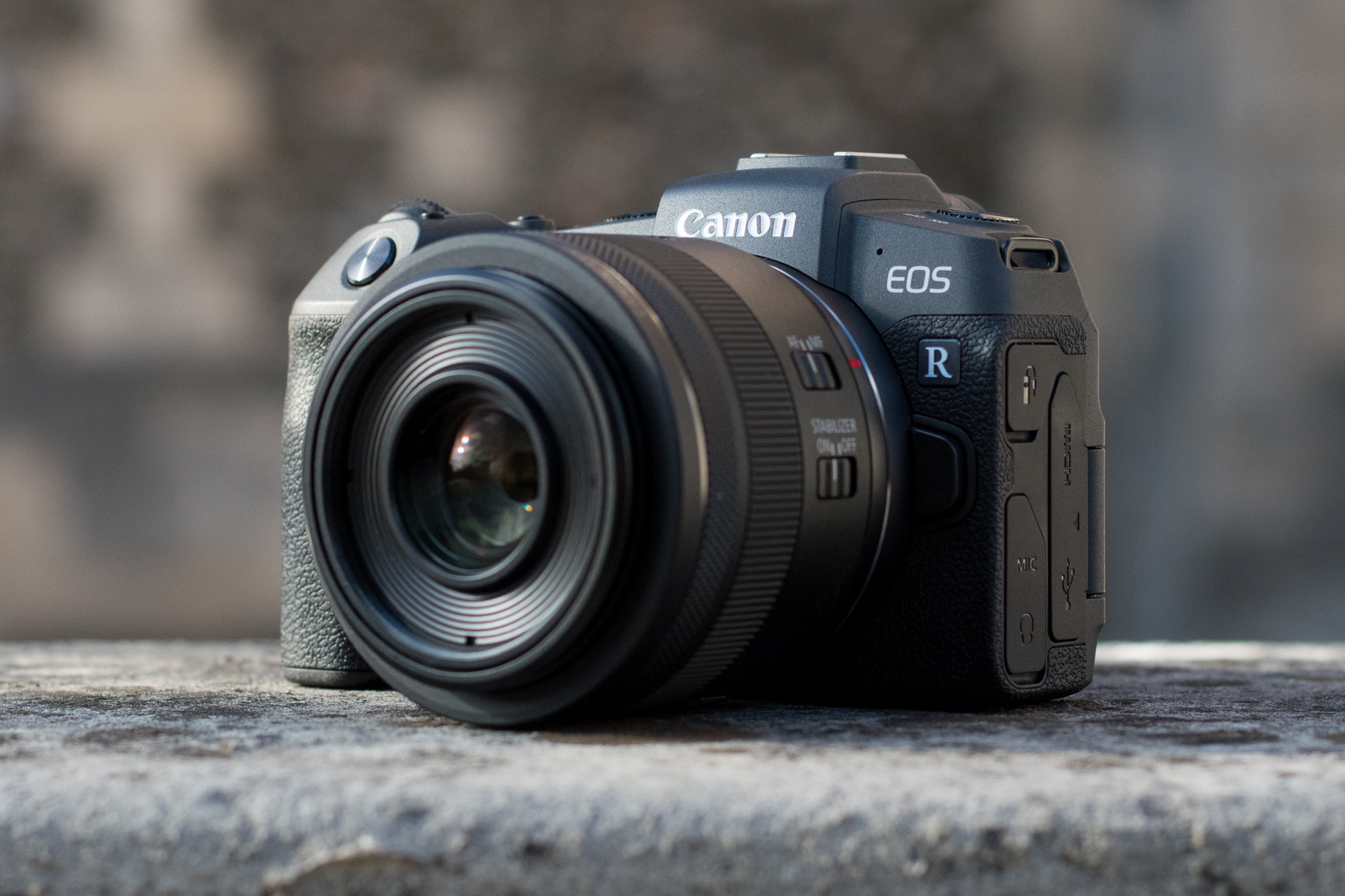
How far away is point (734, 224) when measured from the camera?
80 centimetres

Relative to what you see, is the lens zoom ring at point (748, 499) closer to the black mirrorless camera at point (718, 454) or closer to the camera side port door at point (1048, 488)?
the black mirrorless camera at point (718, 454)

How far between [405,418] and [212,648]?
1.66 ft

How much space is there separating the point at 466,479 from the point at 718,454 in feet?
0.39

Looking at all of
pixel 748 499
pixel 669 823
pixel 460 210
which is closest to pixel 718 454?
pixel 748 499

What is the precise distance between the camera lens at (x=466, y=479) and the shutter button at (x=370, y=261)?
0.51ft

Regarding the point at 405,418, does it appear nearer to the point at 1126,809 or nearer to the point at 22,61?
the point at 1126,809

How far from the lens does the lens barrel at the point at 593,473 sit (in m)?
0.62

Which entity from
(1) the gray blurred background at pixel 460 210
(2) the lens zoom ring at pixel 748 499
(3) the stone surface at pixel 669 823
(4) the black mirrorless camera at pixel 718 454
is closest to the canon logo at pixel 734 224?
(4) the black mirrorless camera at pixel 718 454

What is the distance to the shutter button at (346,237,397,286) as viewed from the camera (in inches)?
32.5

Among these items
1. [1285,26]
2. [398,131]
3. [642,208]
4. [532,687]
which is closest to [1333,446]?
[1285,26]

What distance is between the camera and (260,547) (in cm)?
204

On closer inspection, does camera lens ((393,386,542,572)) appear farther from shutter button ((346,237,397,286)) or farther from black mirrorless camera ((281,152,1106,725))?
shutter button ((346,237,397,286))

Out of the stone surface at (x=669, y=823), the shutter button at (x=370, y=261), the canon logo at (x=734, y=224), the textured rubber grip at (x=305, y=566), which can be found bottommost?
the stone surface at (x=669, y=823)

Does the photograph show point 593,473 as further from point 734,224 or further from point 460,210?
point 460,210
